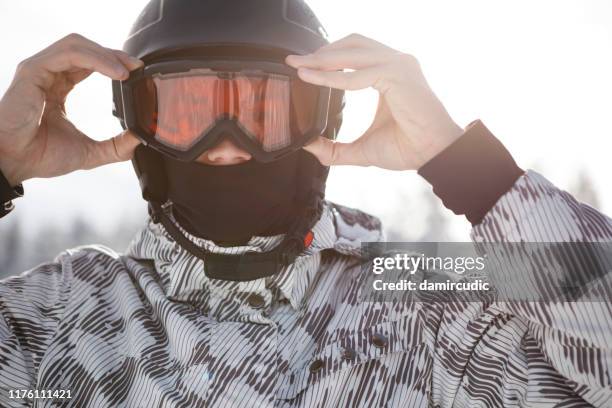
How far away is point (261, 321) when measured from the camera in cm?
210

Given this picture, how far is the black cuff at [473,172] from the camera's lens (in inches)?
71.0

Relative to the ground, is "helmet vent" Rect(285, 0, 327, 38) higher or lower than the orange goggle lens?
higher

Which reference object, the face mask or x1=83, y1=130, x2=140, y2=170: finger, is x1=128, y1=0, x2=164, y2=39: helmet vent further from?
the face mask

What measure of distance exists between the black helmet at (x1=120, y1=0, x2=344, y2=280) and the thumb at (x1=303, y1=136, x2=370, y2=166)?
188 millimetres

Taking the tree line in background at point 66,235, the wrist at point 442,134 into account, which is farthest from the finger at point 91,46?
the tree line in background at point 66,235

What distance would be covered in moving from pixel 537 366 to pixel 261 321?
993 mm

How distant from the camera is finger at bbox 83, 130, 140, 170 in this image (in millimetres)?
2377

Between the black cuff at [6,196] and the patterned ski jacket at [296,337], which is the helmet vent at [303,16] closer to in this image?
the patterned ski jacket at [296,337]

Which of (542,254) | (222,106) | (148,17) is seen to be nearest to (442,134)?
(542,254)

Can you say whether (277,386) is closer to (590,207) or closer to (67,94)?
(590,207)

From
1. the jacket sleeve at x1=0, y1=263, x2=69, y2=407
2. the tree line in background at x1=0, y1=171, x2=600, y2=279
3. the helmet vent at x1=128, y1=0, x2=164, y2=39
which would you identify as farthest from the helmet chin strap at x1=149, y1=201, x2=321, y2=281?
the tree line in background at x1=0, y1=171, x2=600, y2=279

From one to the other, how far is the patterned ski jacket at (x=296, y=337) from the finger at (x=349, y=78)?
23.9 inches

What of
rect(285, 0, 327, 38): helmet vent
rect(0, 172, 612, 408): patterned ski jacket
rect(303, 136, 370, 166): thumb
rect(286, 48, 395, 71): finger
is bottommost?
rect(0, 172, 612, 408): patterned ski jacket

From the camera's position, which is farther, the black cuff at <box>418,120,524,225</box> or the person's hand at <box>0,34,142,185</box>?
the person's hand at <box>0,34,142,185</box>
